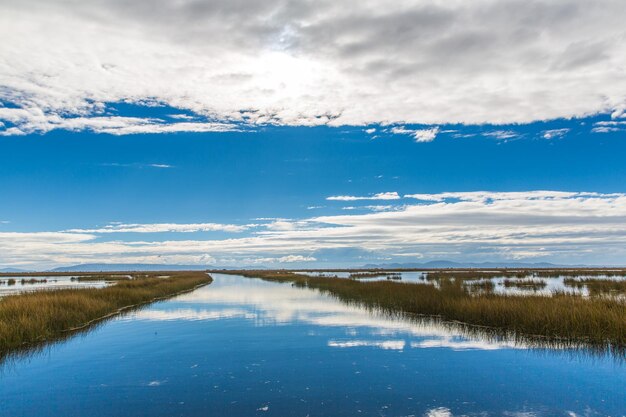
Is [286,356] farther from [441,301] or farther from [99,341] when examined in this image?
[441,301]

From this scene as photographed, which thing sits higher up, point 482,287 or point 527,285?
point 482,287

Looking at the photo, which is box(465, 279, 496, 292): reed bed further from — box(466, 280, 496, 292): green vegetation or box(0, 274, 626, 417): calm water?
box(0, 274, 626, 417): calm water

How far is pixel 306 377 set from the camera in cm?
1395

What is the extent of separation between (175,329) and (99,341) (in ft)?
14.0

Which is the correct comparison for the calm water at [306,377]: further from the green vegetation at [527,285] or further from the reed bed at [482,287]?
the green vegetation at [527,285]

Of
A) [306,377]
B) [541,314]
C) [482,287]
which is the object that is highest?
[541,314]

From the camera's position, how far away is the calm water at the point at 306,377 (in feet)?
36.5

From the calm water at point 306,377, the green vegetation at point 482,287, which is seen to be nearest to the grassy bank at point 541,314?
the calm water at point 306,377

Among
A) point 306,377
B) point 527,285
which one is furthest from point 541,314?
point 527,285

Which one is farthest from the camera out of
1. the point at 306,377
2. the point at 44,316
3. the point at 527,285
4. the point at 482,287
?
the point at 527,285

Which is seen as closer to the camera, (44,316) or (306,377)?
(306,377)

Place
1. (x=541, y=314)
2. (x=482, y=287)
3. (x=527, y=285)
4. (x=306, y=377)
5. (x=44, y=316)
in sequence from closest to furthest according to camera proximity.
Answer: (x=306, y=377)
(x=541, y=314)
(x=44, y=316)
(x=482, y=287)
(x=527, y=285)

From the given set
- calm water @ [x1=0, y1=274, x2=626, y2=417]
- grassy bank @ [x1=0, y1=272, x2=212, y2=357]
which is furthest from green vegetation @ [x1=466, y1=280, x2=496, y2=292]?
grassy bank @ [x1=0, y1=272, x2=212, y2=357]

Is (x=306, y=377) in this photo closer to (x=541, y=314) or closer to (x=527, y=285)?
(x=541, y=314)
